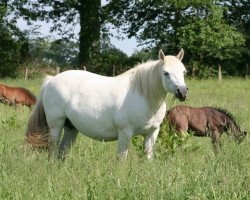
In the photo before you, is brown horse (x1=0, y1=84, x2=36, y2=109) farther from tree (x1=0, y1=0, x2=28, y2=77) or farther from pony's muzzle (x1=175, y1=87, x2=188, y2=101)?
tree (x1=0, y1=0, x2=28, y2=77)

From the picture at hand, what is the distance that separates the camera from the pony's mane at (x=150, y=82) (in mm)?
6539

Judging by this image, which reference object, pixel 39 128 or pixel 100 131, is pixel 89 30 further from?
pixel 100 131

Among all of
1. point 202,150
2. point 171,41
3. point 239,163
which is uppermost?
point 239,163

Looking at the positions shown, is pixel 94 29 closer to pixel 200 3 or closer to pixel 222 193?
pixel 200 3

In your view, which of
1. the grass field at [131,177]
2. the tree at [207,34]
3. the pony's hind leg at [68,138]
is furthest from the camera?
the tree at [207,34]

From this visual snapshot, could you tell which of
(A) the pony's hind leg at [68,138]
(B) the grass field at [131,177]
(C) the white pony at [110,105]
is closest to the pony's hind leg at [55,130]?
(C) the white pony at [110,105]

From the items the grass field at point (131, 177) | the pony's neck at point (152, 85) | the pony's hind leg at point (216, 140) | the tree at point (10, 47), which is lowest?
the tree at point (10, 47)

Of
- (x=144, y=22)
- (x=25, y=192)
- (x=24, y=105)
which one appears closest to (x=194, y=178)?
(x=25, y=192)

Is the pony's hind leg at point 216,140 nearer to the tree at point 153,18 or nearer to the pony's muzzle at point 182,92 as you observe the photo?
the pony's muzzle at point 182,92

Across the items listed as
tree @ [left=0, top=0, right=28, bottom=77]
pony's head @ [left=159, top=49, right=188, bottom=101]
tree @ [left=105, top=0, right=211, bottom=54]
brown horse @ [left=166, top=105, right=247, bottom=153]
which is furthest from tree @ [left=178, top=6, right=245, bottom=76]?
pony's head @ [left=159, top=49, right=188, bottom=101]

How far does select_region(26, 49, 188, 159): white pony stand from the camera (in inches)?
254

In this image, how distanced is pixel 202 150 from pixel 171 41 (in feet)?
82.5

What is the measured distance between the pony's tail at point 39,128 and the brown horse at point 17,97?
24.4 ft

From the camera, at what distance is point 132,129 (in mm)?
6496
